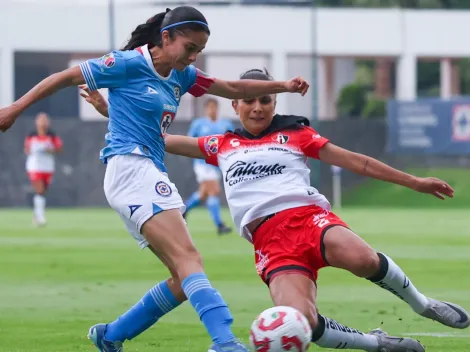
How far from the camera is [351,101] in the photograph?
53281 millimetres

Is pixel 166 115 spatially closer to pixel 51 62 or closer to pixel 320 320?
pixel 320 320

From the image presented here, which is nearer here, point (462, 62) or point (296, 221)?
point (296, 221)

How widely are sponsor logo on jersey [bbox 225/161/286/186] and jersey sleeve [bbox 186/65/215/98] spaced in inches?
20.9

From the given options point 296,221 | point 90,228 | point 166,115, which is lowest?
point 90,228

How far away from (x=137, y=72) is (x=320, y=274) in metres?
7.37

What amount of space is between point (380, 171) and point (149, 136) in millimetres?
1415

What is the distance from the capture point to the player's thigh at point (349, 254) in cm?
713

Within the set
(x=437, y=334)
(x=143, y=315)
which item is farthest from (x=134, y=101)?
(x=437, y=334)

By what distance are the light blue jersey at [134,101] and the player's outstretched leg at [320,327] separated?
103cm

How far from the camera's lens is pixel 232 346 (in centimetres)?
643

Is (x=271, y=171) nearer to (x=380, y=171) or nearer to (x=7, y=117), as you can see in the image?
(x=380, y=171)

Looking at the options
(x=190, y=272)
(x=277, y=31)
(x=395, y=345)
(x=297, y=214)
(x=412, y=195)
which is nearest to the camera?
(x=190, y=272)

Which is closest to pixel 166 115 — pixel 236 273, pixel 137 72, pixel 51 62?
pixel 137 72

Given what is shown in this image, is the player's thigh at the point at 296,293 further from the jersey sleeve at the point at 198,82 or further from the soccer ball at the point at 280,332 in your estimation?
the jersey sleeve at the point at 198,82
